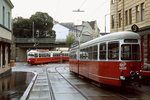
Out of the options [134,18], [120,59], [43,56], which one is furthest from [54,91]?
[43,56]

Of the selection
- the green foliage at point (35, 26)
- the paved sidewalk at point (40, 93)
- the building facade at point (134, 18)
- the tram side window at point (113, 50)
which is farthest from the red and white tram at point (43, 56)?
the tram side window at point (113, 50)

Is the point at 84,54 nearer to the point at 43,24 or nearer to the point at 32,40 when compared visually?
the point at 32,40

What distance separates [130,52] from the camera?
15156 mm

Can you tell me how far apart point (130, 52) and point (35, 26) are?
251 feet

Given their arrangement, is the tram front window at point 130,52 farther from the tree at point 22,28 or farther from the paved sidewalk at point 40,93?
the tree at point 22,28

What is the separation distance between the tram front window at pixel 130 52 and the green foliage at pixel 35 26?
245 feet

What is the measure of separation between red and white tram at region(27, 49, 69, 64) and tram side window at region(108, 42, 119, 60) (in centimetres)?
4431

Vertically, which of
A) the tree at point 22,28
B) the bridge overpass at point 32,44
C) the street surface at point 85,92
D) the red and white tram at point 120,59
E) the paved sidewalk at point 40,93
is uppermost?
the tree at point 22,28

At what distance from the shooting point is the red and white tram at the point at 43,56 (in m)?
59.5

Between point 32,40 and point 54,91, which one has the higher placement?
point 32,40

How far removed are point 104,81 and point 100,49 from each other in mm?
1842

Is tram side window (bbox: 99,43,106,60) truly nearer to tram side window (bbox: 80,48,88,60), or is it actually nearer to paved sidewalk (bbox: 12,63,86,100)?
paved sidewalk (bbox: 12,63,86,100)

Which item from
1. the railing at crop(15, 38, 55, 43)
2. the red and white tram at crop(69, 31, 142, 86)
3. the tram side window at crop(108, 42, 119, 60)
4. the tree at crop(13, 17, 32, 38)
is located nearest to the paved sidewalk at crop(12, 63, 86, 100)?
the red and white tram at crop(69, 31, 142, 86)

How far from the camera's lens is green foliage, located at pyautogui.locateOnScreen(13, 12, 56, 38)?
89.2m
